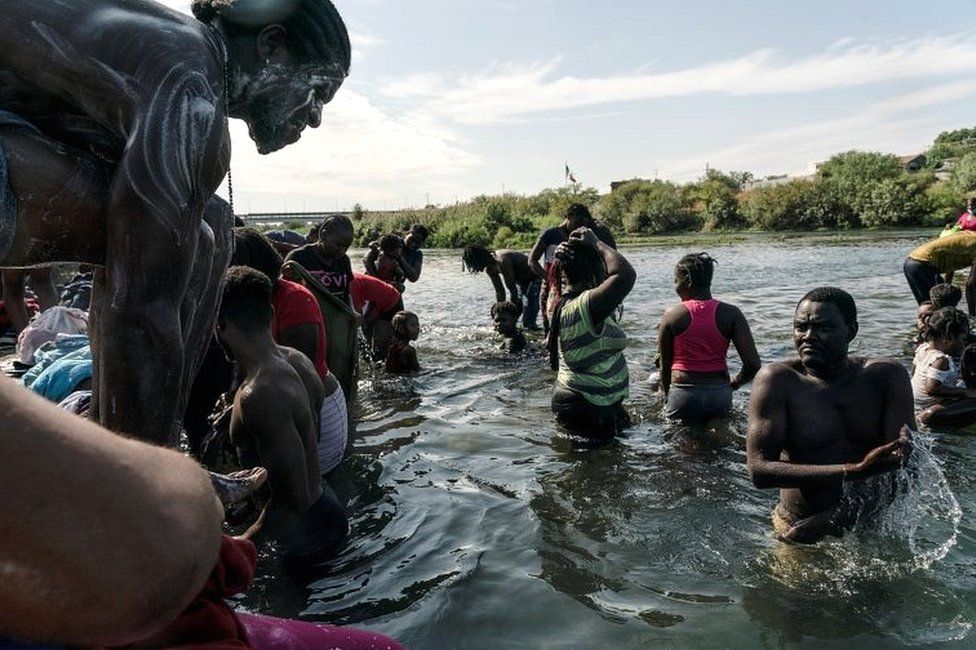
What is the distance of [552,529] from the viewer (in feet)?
14.1

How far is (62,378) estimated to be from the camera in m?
3.86

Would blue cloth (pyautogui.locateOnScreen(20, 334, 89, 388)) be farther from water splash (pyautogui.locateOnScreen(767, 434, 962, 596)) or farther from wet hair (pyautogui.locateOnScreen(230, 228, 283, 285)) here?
water splash (pyautogui.locateOnScreen(767, 434, 962, 596))

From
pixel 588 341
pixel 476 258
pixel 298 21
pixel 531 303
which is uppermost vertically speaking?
pixel 298 21

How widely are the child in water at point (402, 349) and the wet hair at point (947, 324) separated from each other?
16.3 ft

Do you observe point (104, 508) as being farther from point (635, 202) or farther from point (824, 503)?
point (635, 202)

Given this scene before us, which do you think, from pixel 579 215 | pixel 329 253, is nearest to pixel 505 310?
pixel 579 215

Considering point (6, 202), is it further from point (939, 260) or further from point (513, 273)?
point (939, 260)

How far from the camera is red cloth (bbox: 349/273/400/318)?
27.2ft

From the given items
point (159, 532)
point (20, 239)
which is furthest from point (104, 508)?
point (20, 239)

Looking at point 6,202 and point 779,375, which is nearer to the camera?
point 6,202

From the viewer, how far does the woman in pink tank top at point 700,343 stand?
19.3 ft

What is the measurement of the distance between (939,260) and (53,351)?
10733mm

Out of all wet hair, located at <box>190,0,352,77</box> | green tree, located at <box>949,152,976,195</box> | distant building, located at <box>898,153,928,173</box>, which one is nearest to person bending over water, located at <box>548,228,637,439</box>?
wet hair, located at <box>190,0,352,77</box>

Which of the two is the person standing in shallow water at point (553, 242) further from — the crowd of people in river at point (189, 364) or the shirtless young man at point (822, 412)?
the shirtless young man at point (822, 412)
